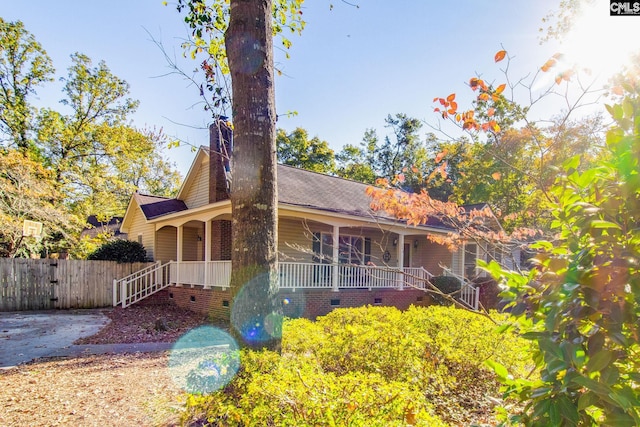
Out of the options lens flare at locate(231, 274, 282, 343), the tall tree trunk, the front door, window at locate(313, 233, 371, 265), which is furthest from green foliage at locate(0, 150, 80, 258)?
the front door

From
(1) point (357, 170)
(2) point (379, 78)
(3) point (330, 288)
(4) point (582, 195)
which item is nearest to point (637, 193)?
(4) point (582, 195)

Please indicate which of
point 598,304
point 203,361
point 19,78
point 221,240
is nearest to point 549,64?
point 598,304

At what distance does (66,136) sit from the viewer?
19.8 meters

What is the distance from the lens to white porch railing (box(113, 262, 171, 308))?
45.0 ft

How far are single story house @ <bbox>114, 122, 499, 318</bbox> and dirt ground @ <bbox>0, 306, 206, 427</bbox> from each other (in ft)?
15.2

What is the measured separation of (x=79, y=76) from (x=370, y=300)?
20.4 m

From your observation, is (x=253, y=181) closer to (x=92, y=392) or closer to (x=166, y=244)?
(x=92, y=392)

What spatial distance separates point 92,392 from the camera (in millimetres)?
4719

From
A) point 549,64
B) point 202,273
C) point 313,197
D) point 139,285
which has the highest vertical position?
point 549,64

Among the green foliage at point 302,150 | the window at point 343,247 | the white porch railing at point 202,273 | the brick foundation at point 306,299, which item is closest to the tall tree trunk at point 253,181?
the brick foundation at point 306,299

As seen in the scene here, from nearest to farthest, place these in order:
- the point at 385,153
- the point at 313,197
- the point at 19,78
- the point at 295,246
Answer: the point at 295,246 < the point at 313,197 < the point at 19,78 < the point at 385,153

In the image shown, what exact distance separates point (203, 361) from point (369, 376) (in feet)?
6.46

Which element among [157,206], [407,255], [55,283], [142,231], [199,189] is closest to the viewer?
[55,283]

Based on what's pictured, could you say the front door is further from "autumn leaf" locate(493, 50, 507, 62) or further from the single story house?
"autumn leaf" locate(493, 50, 507, 62)
